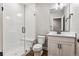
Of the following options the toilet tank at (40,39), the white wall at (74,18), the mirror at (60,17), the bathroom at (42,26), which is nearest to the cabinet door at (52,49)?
the bathroom at (42,26)

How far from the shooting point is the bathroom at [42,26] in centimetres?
151

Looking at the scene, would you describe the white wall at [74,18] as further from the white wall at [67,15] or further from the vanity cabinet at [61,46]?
the vanity cabinet at [61,46]

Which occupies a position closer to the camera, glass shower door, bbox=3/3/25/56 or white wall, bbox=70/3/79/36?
white wall, bbox=70/3/79/36

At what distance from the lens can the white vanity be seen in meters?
1.52

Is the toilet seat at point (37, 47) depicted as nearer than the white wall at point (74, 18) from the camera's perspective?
No

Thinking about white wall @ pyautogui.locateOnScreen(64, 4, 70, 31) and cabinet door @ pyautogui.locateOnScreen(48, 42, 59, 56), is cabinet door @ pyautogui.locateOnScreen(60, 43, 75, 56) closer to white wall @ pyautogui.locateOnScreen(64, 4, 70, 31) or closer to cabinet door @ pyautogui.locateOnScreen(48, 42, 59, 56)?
cabinet door @ pyautogui.locateOnScreen(48, 42, 59, 56)

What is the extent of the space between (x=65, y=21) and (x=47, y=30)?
0.30 meters

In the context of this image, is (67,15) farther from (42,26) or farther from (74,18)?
(42,26)

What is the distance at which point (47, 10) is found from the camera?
5.15 feet

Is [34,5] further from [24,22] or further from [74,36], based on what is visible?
[74,36]

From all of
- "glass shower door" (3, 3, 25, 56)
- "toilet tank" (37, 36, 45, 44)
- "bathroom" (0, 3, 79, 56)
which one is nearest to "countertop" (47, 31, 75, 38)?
"bathroom" (0, 3, 79, 56)

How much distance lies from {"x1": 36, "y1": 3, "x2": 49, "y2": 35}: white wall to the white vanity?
0.11 meters

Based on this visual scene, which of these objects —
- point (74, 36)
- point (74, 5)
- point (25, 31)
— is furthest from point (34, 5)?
point (74, 36)

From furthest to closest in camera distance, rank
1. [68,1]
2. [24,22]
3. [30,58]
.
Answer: [24,22] < [68,1] < [30,58]
